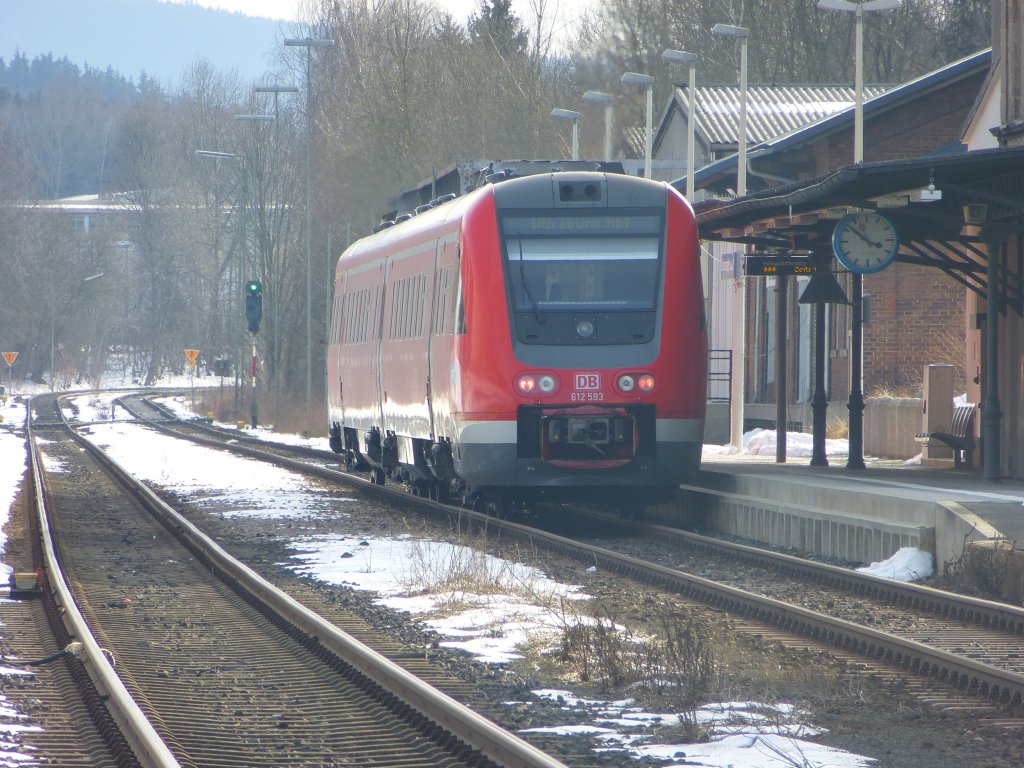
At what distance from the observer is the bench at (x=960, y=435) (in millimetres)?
20688

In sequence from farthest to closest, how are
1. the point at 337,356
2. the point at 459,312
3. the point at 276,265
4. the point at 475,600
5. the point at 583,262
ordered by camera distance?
the point at 276,265 < the point at 337,356 < the point at 459,312 < the point at 583,262 < the point at 475,600

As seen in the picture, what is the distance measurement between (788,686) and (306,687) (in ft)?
8.15

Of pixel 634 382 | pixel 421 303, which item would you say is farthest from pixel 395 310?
pixel 634 382

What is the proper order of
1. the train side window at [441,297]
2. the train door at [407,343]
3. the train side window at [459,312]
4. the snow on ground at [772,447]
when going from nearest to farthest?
the train side window at [459,312] < the train side window at [441,297] < the train door at [407,343] < the snow on ground at [772,447]

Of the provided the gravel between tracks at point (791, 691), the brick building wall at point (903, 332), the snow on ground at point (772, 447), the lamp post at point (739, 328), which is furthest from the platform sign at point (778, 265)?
the brick building wall at point (903, 332)

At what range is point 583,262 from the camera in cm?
1570

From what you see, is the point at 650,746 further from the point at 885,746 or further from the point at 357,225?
the point at 357,225

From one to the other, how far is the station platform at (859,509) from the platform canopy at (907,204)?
2708 millimetres

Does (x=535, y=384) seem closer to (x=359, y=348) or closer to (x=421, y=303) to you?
(x=421, y=303)

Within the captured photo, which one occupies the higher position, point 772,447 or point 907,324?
point 907,324

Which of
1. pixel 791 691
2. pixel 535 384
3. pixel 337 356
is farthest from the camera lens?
pixel 337 356

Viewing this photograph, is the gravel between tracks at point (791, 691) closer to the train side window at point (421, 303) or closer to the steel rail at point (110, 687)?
the steel rail at point (110, 687)

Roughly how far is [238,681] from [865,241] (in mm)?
11055

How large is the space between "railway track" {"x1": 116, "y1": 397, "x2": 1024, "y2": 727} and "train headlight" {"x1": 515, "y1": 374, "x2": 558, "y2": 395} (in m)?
1.40
